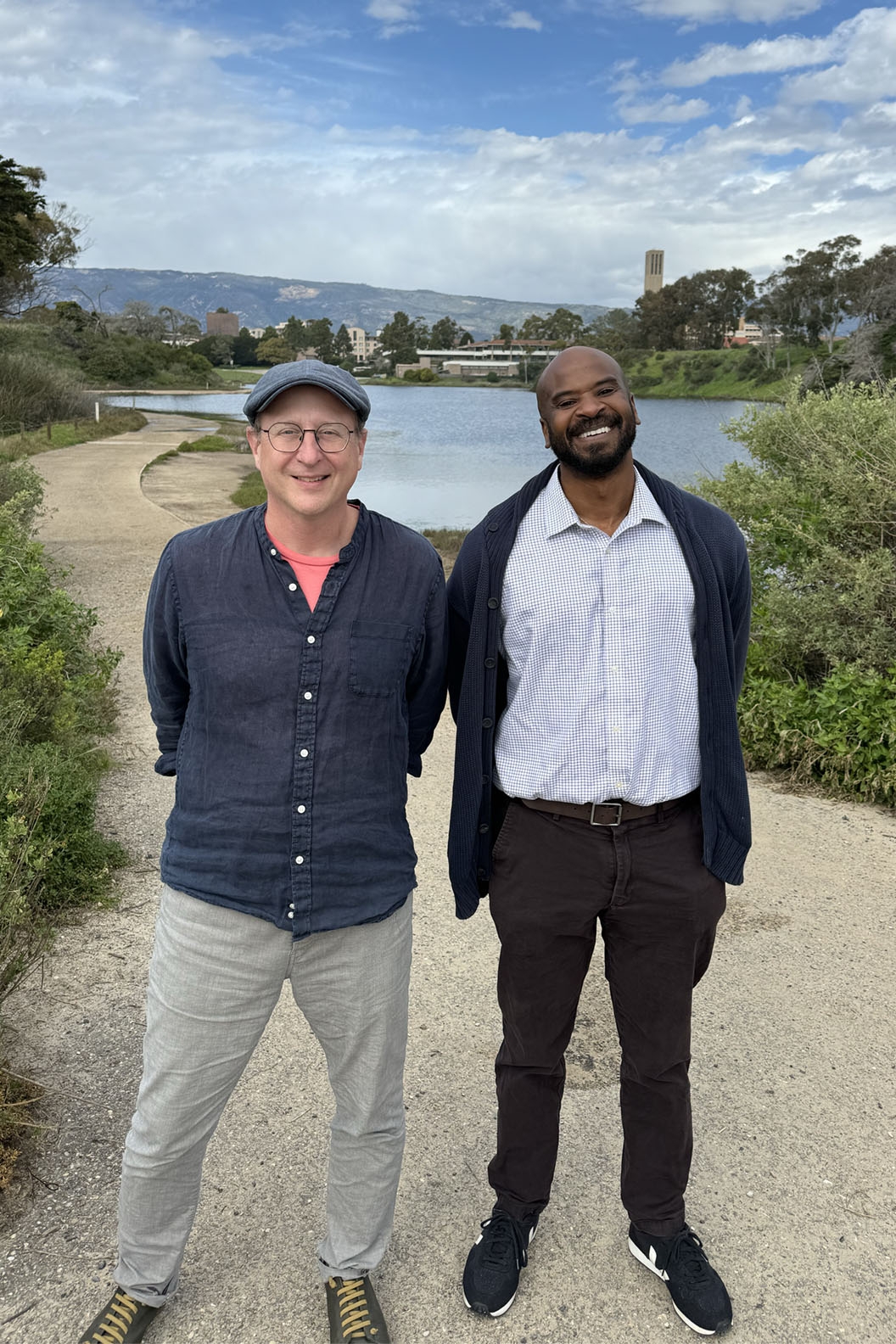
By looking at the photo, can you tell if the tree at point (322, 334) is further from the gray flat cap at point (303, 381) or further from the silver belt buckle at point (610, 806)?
the silver belt buckle at point (610, 806)

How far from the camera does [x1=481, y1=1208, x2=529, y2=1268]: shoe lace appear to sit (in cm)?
260

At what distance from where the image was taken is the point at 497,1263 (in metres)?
2.59

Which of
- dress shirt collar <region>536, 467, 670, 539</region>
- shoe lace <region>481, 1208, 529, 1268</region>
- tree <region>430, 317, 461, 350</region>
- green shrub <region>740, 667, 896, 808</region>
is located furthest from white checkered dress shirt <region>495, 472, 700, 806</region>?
tree <region>430, 317, 461, 350</region>

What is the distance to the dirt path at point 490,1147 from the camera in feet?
8.36

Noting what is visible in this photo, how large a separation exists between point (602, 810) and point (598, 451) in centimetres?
78

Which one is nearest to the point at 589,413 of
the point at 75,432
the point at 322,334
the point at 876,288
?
the point at 75,432

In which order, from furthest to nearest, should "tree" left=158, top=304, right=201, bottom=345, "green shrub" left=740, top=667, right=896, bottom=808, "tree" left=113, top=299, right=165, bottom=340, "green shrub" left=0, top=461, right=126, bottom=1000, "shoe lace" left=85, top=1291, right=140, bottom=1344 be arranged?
"tree" left=158, top=304, right=201, bottom=345
"tree" left=113, top=299, right=165, bottom=340
"green shrub" left=740, top=667, right=896, bottom=808
"green shrub" left=0, top=461, right=126, bottom=1000
"shoe lace" left=85, top=1291, right=140, bottom=1344

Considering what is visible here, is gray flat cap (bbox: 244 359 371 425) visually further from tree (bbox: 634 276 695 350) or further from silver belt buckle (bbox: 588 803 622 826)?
tree (bbox: 634 276 695 350)

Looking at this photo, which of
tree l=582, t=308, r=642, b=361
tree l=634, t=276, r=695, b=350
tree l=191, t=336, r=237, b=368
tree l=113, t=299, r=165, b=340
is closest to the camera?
tree l=582, t=308, r=642, b=361

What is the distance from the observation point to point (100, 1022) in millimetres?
3723

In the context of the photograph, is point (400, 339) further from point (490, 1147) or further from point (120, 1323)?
point (120, 1323)

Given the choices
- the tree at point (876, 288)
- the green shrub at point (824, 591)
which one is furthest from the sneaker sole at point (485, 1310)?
the tree at point (876, 288)

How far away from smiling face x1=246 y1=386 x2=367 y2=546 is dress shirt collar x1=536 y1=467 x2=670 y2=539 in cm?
49

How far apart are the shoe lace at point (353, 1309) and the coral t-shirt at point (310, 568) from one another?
5.07 feet
